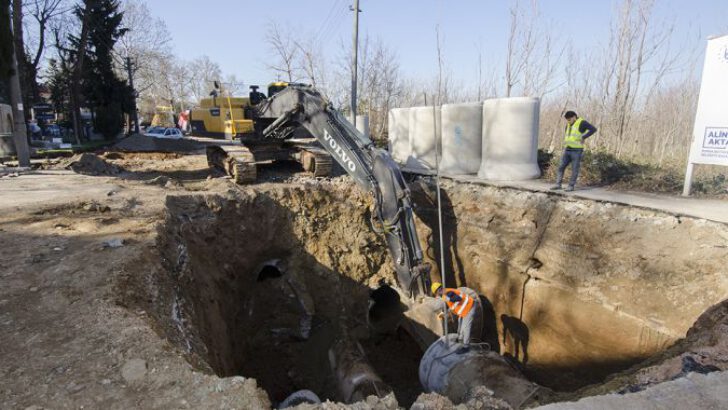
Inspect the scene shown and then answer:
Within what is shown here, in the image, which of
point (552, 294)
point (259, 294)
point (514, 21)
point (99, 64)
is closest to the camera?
point (552, 294)

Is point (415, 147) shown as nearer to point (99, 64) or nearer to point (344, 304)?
point (344, 304)

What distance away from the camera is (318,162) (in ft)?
32.6

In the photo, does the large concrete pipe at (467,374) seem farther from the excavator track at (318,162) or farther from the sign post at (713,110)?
the excavator track at (318,162)

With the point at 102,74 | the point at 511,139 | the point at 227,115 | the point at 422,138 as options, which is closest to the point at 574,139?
the point at 511,139

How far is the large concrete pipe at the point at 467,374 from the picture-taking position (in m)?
4.45

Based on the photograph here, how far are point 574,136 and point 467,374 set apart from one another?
486 centimetres

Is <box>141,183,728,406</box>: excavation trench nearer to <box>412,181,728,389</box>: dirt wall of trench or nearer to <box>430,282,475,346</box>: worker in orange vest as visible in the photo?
<box>412,181,728,389</box>: dirt wall of trench

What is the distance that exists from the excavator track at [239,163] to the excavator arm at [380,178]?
6.02ft

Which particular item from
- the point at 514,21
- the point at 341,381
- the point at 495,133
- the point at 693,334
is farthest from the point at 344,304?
the point at 514,21

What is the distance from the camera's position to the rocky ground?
2.72 m

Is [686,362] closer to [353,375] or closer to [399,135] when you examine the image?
[353,375]

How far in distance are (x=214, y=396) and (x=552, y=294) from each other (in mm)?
5961

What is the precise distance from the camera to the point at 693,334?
467 cm

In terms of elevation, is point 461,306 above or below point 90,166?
below
